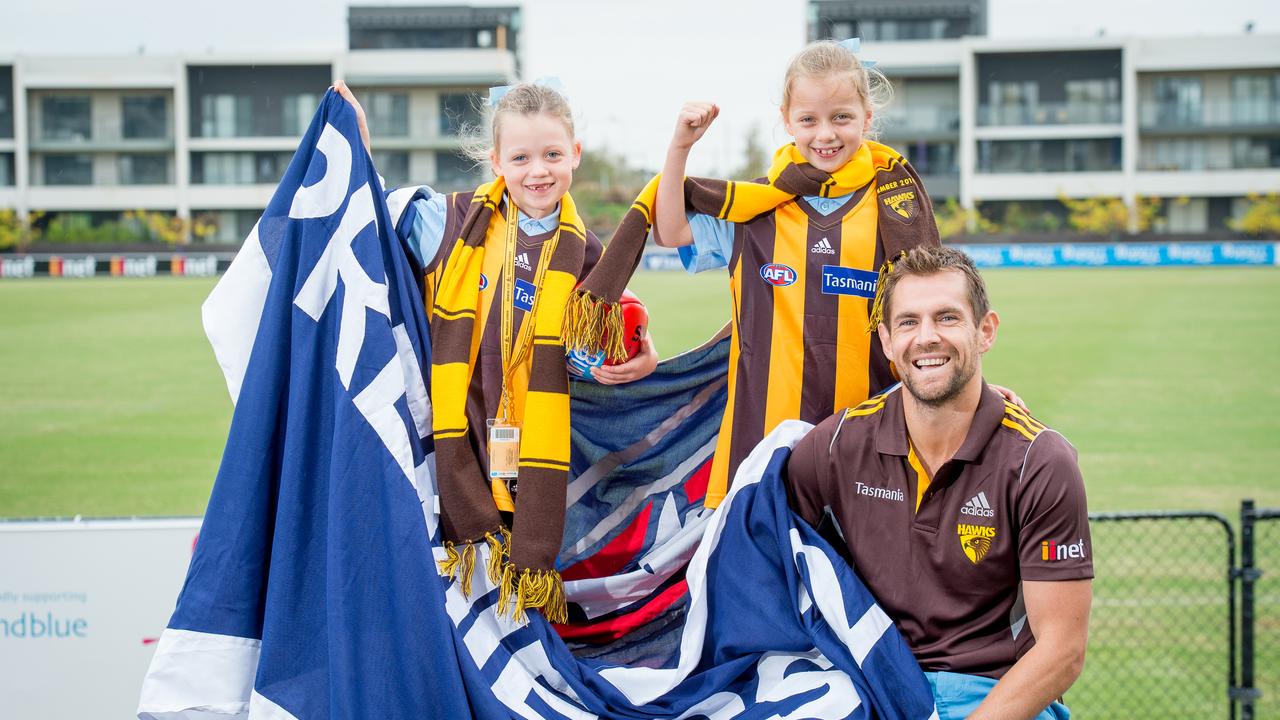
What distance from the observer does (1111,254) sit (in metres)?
36.7

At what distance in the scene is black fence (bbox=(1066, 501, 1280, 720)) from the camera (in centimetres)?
405

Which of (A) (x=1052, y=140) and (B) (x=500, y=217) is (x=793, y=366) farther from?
(A) (x=1052, y=140)

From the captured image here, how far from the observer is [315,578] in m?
2.74

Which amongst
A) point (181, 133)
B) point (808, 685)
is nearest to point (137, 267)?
point (181, 133)

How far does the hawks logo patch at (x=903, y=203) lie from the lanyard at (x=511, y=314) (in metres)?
0.86

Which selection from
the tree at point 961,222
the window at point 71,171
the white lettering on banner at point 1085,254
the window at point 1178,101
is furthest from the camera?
the window at point 71,171

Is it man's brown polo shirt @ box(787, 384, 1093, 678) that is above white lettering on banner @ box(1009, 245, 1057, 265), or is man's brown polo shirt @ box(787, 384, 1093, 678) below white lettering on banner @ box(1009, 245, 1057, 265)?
below

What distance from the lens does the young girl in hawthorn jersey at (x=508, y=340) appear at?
2895 mm

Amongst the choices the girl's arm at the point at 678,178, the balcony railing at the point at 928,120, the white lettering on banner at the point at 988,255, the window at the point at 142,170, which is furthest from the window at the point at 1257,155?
the girl's arm at the point at 678,178

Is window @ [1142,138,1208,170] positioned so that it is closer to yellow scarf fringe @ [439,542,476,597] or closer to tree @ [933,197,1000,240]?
tree @ [933,197,1000,240]

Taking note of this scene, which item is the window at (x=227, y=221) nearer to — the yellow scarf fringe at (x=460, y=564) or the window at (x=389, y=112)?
the window at (x=389, y=112)

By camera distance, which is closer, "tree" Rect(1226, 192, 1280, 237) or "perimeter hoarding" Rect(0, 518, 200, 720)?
"perimeter hoarding" Rect(0, 518, 200, 720)

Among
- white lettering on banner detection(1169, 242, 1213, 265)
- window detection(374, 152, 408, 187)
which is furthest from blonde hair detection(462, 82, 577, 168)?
window detection(374, 152, 408, 187)

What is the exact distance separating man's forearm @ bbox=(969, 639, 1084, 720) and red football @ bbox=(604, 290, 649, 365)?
4.12ft
